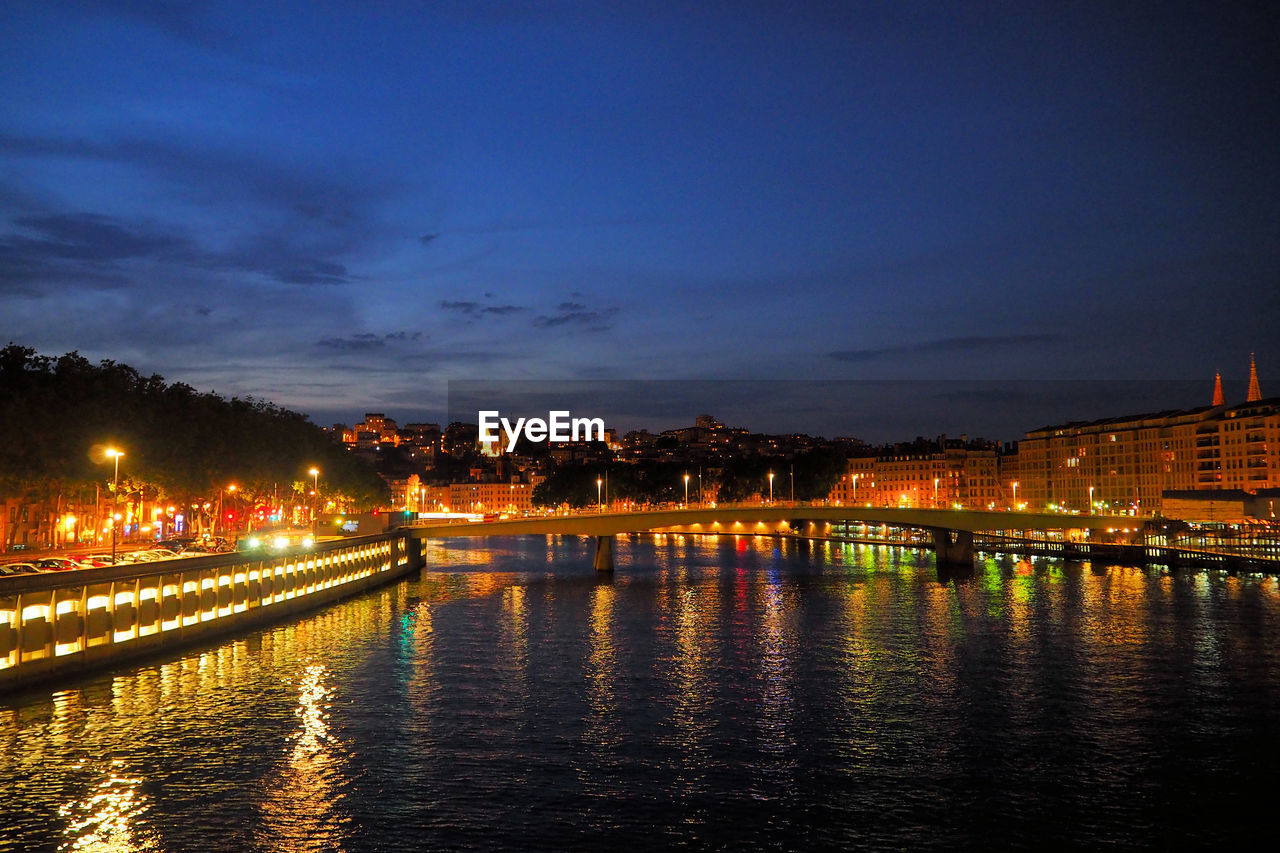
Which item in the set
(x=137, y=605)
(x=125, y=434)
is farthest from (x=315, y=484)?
(x=137, y=605)

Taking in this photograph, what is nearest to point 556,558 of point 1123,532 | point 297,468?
point 297,468

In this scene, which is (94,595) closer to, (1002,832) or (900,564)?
(1002,832)

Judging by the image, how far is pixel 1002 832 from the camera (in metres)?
26.6

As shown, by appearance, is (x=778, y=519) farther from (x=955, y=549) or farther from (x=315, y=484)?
(x=315, y=484)

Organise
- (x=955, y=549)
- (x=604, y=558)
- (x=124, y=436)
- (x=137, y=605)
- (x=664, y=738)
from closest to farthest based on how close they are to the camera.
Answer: (x=664, y=738)
(x=137, y=605)
(x=124, y=436)
(x=604, y=558)
(x=955, y=549)

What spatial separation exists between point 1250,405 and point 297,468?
160 m

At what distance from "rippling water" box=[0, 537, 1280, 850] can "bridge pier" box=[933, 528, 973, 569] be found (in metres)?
52.6

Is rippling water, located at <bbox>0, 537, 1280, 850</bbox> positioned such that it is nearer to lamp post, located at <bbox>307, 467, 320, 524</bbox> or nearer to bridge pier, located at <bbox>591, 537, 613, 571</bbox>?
bridge pier, located at <bbox>591, 537, 613, 571</bbox>

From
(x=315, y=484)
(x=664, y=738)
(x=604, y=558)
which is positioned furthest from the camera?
(x=315, y=484)

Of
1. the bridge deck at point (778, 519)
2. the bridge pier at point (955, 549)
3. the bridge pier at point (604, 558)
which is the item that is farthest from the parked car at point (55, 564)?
the bridge pier at point (955, 549)

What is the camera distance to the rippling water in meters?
26.8

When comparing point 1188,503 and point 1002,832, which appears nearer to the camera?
point 1002,832

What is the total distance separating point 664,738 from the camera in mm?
36250

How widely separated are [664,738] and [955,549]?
94.9m
